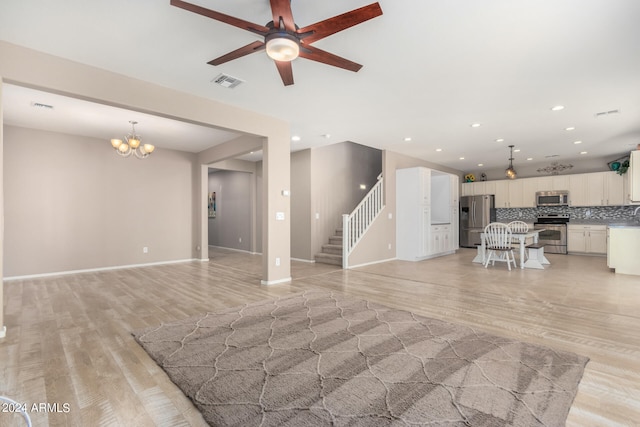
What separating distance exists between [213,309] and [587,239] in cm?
972

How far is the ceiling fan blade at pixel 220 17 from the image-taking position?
195 centimetres

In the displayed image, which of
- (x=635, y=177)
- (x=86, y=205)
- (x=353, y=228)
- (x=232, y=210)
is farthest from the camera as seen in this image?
(x=232, y=210)

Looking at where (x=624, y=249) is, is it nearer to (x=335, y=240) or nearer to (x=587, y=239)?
(x=587, y=239)

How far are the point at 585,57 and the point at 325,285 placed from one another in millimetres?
4180

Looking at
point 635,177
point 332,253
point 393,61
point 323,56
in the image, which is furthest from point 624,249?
point 323,56

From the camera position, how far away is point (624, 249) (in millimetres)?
5762

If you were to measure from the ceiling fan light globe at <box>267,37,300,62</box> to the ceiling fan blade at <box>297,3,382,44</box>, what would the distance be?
8 cm

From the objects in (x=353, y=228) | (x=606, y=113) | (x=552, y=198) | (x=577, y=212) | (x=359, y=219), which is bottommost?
(x=353, y=228)

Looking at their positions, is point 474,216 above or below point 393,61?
below

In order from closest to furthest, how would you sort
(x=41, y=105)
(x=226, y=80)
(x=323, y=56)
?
(x=323, y=56) < (x=226, y=80) < (x=41, y=105)

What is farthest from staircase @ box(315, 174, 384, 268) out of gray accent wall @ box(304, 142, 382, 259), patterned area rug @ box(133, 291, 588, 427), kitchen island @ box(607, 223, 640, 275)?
kitchen island @ box(607, 223, 640, 275)

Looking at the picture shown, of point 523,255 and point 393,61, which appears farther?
point 523,255

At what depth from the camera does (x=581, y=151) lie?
782cm

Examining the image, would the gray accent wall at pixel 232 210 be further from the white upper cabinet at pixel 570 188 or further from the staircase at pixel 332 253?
the white upper cabinet at pixel 570 188
